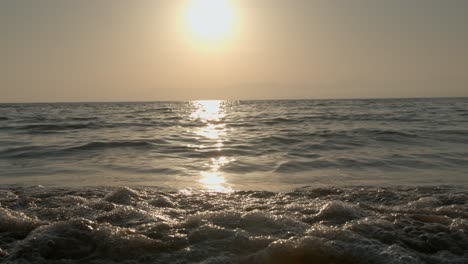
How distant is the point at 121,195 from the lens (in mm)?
5645

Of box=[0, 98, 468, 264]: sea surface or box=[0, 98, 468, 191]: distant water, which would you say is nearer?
box=[0, 98, 468, 264]: sea surface

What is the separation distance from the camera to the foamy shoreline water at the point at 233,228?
3.52 m

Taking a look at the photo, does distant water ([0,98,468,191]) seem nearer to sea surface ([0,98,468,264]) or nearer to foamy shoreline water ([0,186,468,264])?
sea surface ([0,98,468,264])

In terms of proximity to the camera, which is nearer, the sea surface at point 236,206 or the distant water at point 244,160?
the sea surface at point 236,206

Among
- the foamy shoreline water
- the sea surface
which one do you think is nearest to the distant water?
the sea surface

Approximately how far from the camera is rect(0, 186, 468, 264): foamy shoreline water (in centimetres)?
352

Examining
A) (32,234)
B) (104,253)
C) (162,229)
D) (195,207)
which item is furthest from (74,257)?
(195,207)

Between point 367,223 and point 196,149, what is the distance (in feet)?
27.3

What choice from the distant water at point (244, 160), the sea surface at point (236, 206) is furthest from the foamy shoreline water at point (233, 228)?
the distant water at point (244, 160)

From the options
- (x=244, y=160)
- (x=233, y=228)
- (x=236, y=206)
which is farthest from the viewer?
(x=244, y=160)

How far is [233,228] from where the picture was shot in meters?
4.20

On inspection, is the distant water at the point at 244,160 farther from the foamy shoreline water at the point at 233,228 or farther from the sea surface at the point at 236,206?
the foamy shoreline water at the point at 233,228

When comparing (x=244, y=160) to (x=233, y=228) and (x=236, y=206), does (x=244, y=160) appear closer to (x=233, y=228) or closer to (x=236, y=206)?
(x=236, y=206)

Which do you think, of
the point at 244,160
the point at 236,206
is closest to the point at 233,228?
the point at 236,206
